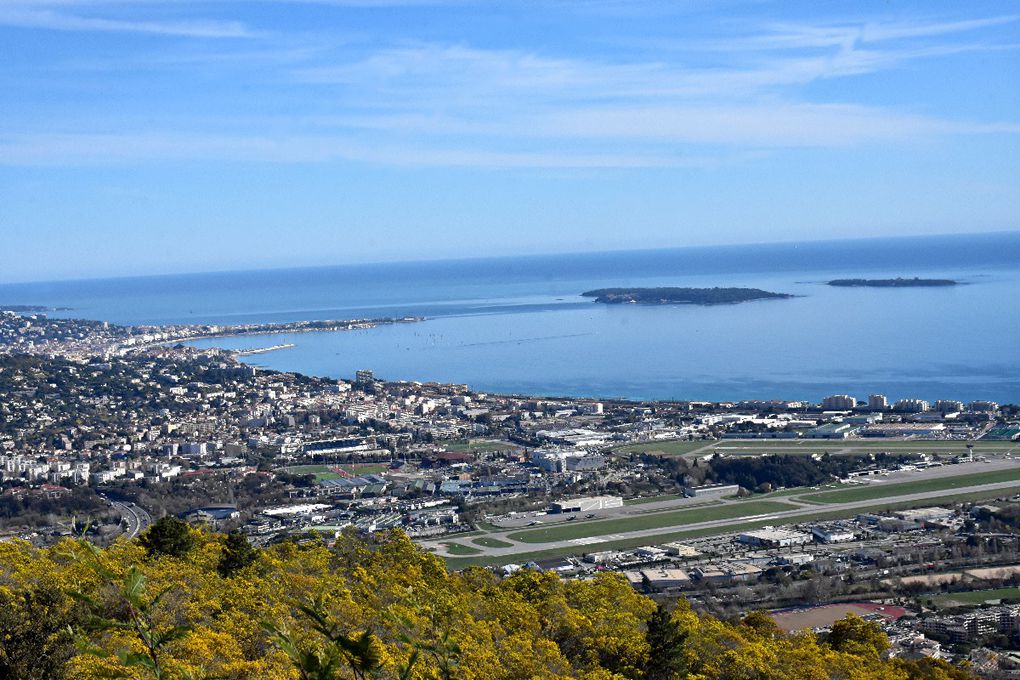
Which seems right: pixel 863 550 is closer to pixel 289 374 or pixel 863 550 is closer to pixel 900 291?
pixel 289 374

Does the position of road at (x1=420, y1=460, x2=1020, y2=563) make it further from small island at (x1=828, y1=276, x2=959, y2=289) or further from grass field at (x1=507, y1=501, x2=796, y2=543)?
small island at (x1=828, y1=276, x2=959, y2=289)

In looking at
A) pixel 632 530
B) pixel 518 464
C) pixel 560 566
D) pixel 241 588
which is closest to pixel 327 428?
pixel 518 464

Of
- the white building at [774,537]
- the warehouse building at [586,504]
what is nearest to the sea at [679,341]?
the warehouse building at [586,504]

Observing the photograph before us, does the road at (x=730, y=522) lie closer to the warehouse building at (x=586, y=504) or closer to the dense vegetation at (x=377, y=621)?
the warehouse building at (x=586, y=504)

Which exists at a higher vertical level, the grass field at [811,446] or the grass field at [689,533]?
the grass field at [811,446]

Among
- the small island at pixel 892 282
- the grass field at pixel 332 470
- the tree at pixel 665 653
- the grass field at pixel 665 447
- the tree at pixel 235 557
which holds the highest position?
the small island at pixel 892 282

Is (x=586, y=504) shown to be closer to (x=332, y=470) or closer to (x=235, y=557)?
(x=332, y=470)

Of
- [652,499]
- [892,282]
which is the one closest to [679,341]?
[652,499]
